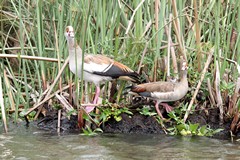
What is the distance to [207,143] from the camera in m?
6.29

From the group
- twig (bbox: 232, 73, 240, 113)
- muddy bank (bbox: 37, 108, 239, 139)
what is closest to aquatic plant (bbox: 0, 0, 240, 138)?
twig (bbox: 232, 73, 240, 113)

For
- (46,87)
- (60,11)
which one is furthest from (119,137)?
(60,11)

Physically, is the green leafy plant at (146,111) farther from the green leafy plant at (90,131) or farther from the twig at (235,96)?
the twig at (235,96)

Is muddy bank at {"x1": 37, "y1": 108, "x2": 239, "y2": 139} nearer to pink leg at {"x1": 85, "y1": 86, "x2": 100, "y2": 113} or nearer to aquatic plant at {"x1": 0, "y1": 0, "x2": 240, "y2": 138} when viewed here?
aquatic plant at {"x1": 0, "y1": 0, "x2": 240, "y2": 138}

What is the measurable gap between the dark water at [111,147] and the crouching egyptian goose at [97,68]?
55 cm

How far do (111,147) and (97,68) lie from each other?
109cm

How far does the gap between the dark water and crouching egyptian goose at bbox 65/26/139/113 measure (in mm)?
553

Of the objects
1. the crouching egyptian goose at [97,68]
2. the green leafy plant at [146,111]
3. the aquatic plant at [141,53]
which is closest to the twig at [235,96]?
the aquatic plant at [141,53]

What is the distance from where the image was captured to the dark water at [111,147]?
5.69 m

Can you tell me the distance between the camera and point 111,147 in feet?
20.0

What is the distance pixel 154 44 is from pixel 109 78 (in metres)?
0.82

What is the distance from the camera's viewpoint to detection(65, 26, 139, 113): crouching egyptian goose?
665 cm

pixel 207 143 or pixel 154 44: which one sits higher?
pixel 154 44

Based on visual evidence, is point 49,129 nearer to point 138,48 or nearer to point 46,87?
point 46,87
